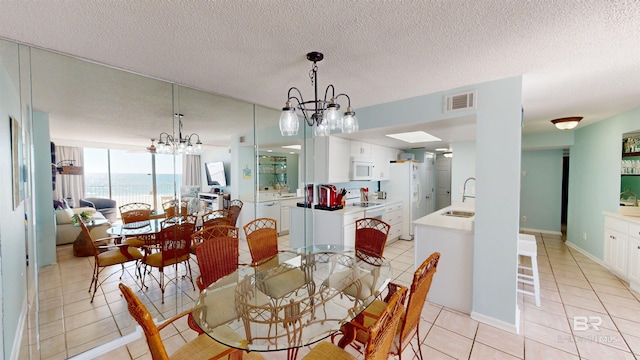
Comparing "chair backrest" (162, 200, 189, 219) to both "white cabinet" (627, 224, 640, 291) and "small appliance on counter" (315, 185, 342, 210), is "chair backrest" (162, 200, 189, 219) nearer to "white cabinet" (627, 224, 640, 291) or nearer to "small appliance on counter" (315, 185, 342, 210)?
"small appliance on counter" (315, 185, 342, 210)

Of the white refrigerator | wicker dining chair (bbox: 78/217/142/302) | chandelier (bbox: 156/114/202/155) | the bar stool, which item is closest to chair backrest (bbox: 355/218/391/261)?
the bar stool

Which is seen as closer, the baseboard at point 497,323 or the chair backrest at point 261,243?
the baseboard at point 497,323

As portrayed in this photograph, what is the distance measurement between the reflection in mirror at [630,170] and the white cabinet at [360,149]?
11.8 ft

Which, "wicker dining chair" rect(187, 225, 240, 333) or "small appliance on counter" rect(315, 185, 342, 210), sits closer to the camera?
"wicker dining chair" rect(187, 225, 240, 333)

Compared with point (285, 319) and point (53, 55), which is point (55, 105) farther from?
point (285, 319)

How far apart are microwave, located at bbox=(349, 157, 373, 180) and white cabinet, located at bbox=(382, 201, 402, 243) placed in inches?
28.2

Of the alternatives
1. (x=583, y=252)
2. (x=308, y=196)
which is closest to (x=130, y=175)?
(x=308, y=196)

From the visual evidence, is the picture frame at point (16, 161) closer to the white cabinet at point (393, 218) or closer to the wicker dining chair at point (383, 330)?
the wicker dining chair at point (383, 330)

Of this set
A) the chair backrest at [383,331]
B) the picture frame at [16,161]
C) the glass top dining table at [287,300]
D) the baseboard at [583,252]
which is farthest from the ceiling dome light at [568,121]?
the picture frame at [16,161]

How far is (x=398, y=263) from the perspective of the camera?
3771 mm

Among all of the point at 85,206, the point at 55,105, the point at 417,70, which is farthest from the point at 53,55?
the point at 417,70

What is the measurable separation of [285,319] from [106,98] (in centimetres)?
246

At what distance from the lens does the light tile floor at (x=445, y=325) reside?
1.90 metres

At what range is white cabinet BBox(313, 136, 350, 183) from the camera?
3.77 meters
